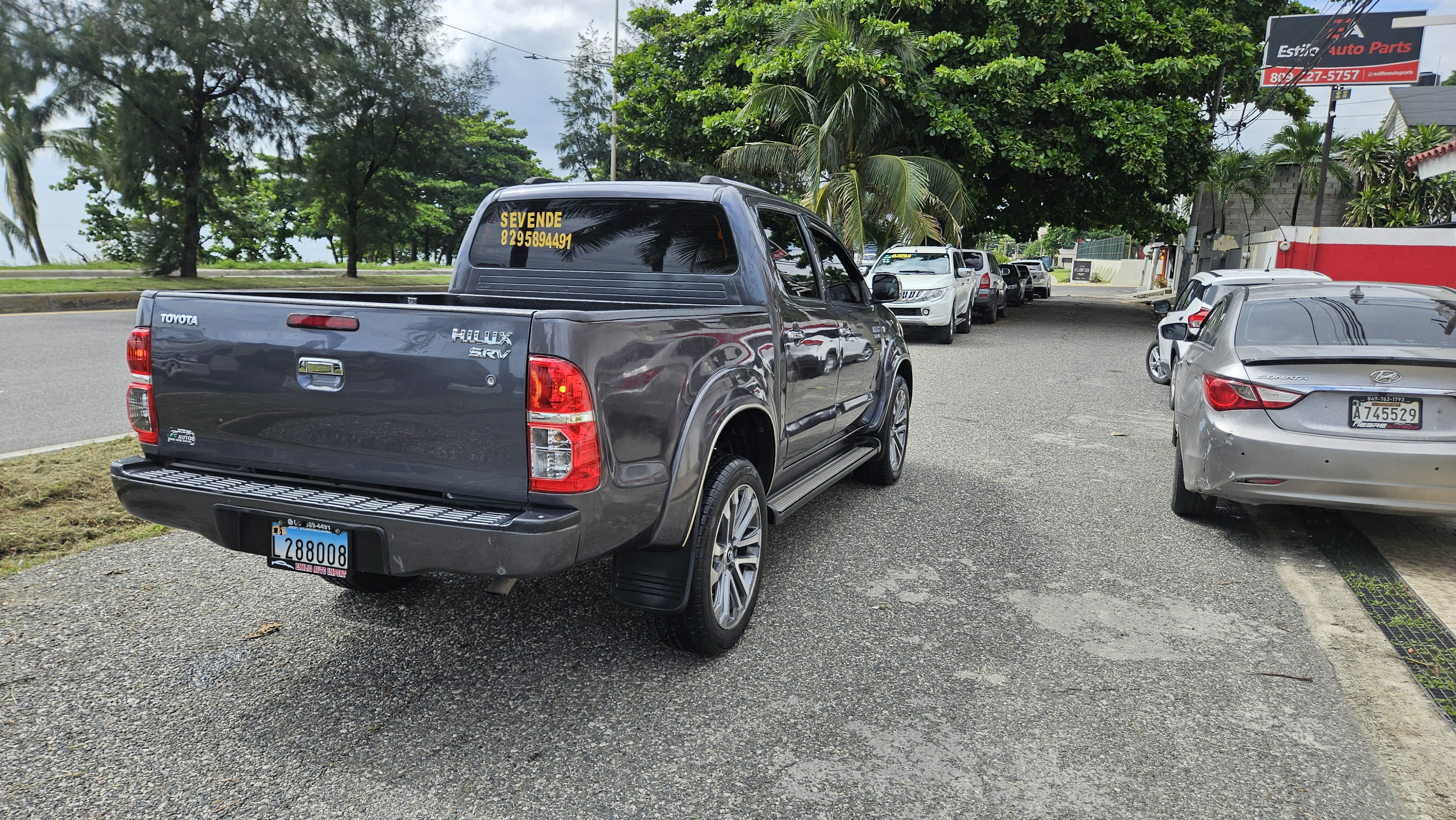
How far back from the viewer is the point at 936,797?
287 centimetres

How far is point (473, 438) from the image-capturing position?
294 cm

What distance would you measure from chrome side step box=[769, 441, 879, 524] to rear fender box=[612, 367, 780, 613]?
849 millimetres

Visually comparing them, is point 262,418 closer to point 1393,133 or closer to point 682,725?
point 682,725

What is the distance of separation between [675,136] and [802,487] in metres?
23.4

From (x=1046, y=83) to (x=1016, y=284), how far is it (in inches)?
384

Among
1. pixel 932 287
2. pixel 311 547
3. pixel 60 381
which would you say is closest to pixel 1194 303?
pixel 932 287

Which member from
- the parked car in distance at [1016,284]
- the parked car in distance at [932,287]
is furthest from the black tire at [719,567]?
the parked car in distance at [1016,284]

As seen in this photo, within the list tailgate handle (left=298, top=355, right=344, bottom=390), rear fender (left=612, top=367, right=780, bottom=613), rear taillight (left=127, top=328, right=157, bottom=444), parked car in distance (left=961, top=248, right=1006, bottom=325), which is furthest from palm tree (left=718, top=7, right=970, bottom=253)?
tailgate handle (left=298, top=355, right=344, bottom=390)

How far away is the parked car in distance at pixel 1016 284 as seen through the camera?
97.6ft

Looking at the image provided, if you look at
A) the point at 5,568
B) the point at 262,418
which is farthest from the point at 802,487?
the point at 5,568

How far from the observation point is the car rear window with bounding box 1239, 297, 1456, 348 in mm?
5324

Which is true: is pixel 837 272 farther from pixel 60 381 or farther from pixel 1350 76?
pixel 1350 76

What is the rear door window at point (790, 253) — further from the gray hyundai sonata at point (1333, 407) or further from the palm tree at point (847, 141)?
the palm tree at point (847, 141)

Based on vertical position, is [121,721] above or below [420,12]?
below
